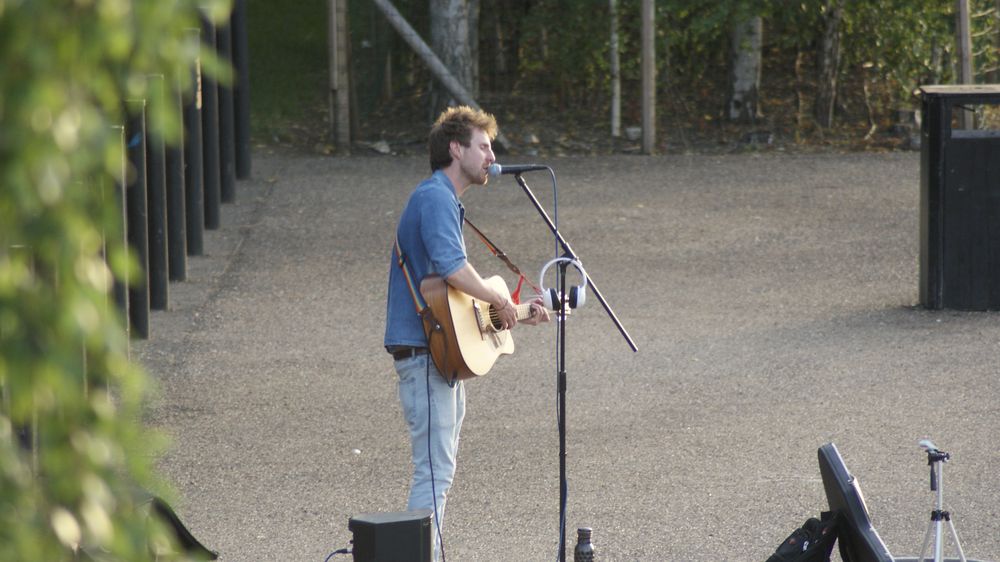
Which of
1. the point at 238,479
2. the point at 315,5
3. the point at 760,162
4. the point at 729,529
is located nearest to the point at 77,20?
the point at 729,529

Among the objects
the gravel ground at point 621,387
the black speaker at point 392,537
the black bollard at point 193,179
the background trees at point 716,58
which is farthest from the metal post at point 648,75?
the black speaker at point 392,537

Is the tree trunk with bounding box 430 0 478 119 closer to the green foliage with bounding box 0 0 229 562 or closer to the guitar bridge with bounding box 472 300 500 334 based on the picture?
the guitar bridge with bounding box 472 300 500 334

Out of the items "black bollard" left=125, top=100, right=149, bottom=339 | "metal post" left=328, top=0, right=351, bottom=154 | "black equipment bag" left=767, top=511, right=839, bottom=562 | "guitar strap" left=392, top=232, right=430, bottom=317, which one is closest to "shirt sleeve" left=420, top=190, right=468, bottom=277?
"guitar strap" left=392, top=232, right=430, bottom=317

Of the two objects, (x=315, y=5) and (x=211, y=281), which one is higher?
(x=315, y=5)

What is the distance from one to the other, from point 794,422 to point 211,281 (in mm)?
5066

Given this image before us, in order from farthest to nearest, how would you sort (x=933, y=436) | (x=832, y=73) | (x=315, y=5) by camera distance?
(x=315, y=5), (x=832, y=73), (x=933, y=436)

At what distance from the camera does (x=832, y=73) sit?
17641 mm

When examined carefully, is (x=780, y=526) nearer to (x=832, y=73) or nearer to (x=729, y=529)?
(x=729, y=529)

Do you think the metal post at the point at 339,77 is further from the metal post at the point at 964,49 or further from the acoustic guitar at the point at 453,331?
the acoustic guitar at the point at 453,331

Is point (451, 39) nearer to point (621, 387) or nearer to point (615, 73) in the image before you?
point (615, 73)

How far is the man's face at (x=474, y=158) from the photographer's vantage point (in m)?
4.95

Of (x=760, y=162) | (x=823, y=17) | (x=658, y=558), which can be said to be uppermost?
(x=823, y=17)

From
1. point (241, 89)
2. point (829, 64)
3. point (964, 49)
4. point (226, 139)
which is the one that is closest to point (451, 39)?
point (241, 89)

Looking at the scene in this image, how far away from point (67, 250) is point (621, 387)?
6574 mm
